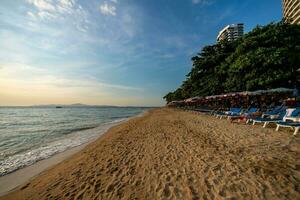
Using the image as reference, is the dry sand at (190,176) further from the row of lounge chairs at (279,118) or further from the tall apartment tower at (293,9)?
the tall apartment tower at (293,9)

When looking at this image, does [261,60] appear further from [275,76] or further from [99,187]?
[99,187]

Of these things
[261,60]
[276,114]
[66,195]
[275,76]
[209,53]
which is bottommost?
[66,195]

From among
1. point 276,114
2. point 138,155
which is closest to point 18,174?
point 138,155

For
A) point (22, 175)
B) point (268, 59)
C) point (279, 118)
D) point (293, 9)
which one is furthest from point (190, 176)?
point (293, 9)

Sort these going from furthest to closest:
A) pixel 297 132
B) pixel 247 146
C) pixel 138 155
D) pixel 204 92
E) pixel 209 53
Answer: pixel 209 53
pixel 204 92
pixel 297 132
pixel 138 155
pixel 247 146

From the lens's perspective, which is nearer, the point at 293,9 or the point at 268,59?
the point at 268,59

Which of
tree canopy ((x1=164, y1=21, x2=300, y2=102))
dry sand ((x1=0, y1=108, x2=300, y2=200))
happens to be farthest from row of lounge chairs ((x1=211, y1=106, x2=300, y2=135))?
tree canopy ((x1=164, y1=21, x2=300, y2=102))

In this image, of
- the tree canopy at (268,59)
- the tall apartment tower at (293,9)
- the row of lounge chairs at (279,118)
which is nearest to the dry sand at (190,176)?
the row of lounge chairs at (279,118)

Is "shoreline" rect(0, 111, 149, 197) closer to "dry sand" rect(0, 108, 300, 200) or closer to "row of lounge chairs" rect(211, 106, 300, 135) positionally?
"dry sand" rect(0, 108, 300, 200)

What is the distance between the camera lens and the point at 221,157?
559 centimetres

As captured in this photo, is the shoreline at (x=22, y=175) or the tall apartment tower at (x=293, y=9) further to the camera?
the tall apartment tower at (x=293, y=9)

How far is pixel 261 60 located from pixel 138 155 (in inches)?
557

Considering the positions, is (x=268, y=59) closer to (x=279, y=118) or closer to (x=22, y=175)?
(x=279, y=118)

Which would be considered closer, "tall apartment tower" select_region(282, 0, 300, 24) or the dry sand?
the dry sand
